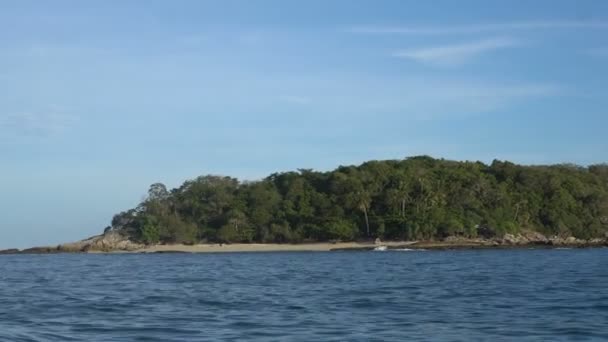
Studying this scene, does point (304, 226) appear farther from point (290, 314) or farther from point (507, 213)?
point (290, 314)

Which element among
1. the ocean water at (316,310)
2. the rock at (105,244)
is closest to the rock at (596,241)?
the rock at (105,244)

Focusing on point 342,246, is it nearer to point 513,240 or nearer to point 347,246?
point 347,246

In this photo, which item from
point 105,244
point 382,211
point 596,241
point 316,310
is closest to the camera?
point 316,310

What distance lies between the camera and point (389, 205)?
14700 cm

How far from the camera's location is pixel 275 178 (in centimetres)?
16838

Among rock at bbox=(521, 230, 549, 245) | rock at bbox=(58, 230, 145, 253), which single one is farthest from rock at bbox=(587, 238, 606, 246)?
rock at bbox=(58, 230, 145, 253)

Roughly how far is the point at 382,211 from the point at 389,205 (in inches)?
98.0

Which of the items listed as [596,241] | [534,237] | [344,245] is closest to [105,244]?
[344,245]

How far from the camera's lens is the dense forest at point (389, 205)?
144 m

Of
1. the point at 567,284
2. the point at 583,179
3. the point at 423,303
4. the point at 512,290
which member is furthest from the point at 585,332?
the point at 583,179

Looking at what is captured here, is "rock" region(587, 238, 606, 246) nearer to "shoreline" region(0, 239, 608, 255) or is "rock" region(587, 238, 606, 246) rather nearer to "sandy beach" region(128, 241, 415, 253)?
"shoreline" region(0, 239, 608, 255)

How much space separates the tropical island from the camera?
142m

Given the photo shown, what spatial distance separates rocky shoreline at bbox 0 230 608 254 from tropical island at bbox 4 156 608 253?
0.67 feet

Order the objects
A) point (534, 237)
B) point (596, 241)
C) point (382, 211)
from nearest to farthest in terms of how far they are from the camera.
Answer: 1. point (596, 241)
2. point (534, 237)
3. point (382, 211)
